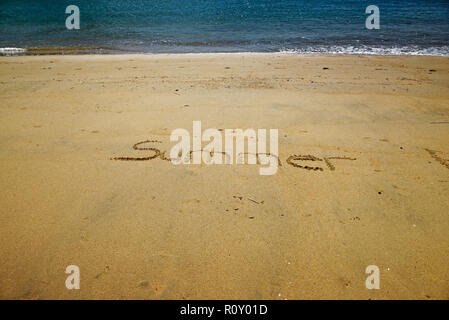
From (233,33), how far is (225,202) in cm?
1270

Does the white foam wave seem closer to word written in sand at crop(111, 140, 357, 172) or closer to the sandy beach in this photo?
the sandy beach

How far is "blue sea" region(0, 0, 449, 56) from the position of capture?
35.2 feet

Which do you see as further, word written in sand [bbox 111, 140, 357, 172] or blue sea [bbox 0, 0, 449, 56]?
blue sea [bbox 0, 0, 449, 56]

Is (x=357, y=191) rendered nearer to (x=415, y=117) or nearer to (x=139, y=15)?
(x=415, y=117)

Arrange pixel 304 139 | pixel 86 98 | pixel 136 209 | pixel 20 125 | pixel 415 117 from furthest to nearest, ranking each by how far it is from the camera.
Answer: pixel 86 98 < pixel 415 117 < pixel 20 125 < pixel 304 139 < pixel 136 209

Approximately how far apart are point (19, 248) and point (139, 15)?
20139mm

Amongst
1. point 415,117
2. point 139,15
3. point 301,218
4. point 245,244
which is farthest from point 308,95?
point 139,15

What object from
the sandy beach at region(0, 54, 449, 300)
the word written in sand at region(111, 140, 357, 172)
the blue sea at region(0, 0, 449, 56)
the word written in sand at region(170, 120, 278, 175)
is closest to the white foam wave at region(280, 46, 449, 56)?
the blue sea at region(0, 0, 449, 56)

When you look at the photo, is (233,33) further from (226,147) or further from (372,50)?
(226,147)

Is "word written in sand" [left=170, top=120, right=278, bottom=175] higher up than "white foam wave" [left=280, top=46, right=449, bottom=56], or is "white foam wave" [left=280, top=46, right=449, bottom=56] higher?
"white foam wave" [left=280, top=46, right=449, bottom=56]

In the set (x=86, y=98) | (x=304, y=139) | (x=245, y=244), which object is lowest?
(x=245, y=244)

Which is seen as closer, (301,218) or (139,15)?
(301,218)

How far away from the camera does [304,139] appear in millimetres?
3506

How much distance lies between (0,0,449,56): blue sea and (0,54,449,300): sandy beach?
6.83 meters
